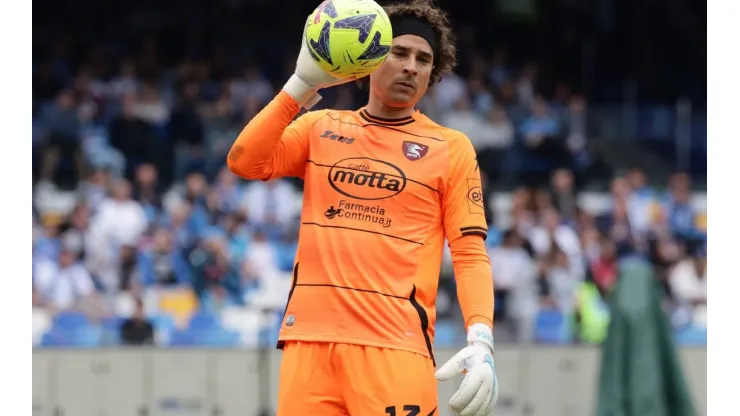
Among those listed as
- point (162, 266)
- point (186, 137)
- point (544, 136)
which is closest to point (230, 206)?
point (162, 266)

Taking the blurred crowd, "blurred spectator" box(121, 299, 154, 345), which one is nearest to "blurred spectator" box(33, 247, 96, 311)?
the blurred crowd

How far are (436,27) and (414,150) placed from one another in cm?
58

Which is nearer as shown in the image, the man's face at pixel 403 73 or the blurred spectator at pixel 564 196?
the man's face at pixel 403 73

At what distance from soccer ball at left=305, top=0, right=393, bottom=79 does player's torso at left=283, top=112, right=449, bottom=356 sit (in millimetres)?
393

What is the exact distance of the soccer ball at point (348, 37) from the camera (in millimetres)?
4941

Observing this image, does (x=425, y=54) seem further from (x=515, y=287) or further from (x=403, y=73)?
(x=515, y=287)

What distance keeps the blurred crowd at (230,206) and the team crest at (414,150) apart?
6.61m

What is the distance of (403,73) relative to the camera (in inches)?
208

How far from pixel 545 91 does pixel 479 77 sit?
933 millimetres

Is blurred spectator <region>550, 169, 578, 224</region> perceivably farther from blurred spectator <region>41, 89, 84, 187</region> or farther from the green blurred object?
blurred spectator <region>41, 89, 84, 187</region>

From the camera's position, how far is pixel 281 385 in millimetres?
Result: 5062

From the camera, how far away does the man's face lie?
5.30m

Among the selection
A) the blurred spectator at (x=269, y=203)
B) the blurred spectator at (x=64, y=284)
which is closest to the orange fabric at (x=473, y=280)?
the blurred spectator at (x=64, y=284)

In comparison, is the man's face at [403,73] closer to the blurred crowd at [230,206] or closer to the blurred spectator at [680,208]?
the blurred crowd at [230,206]
